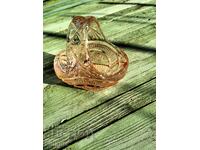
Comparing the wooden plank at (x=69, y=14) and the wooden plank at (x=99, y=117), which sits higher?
the wooden plank at (x=69, y=14)

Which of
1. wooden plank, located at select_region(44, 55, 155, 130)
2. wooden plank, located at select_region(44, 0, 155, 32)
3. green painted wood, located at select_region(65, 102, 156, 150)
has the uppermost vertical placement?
wooden plank, located at select_region(44, 0, 155, 32)

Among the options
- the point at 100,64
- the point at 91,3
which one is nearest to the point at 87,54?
the point at 100,64

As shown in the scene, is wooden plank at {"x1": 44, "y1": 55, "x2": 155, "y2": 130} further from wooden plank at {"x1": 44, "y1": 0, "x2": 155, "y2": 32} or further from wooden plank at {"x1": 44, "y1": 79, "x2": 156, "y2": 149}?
wooden plank at {"x1": 44, "y1": 0, "x2": 155, "y2": 32}

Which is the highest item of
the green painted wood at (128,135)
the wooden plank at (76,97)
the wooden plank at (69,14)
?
the wooden plank at (69,14)

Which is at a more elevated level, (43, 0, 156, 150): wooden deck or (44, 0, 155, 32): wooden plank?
(44, 0, 155, 32): wooden plank

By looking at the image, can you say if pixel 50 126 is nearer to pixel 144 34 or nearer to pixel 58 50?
pixel 58 50

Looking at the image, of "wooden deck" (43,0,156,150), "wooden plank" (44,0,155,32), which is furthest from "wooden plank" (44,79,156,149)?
"wooden plank" (44,0,155,32)

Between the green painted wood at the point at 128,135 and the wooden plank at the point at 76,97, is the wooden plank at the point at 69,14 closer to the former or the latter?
the wooden plank at the point at 76,97

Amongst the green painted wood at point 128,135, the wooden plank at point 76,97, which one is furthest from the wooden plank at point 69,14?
the green painted wood at point 128,135
